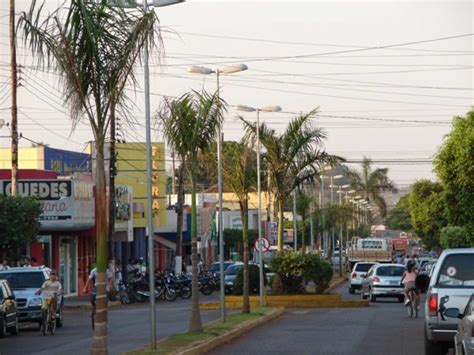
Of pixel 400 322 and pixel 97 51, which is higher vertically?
pixel 97 51

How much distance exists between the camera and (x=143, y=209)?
6856cm

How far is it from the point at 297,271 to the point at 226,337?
64.4ft

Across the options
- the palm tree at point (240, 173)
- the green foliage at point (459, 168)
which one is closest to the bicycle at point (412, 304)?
the palm tree at point (240, 173)

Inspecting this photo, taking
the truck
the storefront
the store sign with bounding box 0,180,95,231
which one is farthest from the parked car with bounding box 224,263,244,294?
the truck

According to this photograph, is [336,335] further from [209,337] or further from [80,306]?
[80,306]

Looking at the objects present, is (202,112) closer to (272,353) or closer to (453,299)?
(272,353)

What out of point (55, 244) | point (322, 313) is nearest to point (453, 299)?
point (322, 313)

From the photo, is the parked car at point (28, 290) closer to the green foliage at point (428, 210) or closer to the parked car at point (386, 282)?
the parked car at point (386, 282)

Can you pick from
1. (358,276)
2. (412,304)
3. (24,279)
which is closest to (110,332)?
(24,279)

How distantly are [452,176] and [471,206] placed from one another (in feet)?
5.48

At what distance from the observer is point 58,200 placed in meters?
53.3

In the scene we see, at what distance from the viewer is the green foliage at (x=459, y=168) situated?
5253 cm

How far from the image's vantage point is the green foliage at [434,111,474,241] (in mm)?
52531

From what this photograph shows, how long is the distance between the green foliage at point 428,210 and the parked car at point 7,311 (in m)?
67.8
